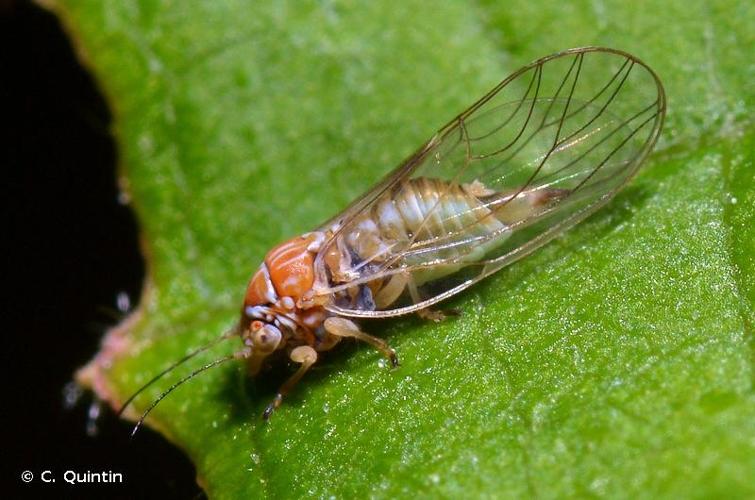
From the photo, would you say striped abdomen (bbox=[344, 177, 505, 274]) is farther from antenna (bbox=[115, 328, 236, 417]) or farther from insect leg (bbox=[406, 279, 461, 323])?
antenna (bbox=[115, 328, 236, 417])

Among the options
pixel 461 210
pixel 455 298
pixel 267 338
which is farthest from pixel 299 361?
pixel 461 210

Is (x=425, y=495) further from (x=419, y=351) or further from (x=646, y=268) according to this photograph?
(x=646, y=268)

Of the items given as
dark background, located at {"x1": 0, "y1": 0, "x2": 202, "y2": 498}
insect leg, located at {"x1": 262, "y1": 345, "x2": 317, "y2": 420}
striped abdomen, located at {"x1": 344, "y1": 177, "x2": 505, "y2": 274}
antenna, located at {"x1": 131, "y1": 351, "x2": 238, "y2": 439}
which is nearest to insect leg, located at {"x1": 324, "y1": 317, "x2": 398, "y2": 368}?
insect leg, located at {"x1": 262, "y1": 345, "x2": 317, "y2": 420}

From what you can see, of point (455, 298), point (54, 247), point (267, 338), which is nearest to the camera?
point (267, 338)

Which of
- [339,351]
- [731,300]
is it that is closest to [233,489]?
[339,351]

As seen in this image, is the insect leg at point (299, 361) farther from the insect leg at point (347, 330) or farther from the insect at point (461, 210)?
the insect leg at point (347, 330)

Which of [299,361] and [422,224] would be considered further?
[422,224]

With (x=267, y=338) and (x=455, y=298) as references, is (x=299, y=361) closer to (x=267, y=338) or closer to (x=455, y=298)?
(x=267, y=338)
